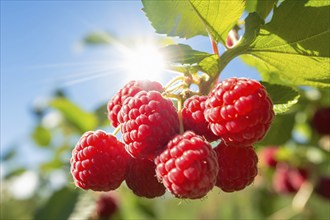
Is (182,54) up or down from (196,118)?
up

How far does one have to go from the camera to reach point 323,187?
10.1 ft

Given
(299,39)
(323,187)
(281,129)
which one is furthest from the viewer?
(323,187)

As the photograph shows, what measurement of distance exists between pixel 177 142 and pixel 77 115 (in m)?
1.69

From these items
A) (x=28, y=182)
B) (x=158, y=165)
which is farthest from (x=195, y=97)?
(x=28, y=182)

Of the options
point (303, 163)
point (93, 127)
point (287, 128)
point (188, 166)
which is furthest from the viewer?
point (303, 163)

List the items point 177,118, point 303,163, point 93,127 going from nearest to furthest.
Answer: point 177,118, point 93,127, point 303,163

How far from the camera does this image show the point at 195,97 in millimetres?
1115

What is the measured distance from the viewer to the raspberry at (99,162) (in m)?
1.09

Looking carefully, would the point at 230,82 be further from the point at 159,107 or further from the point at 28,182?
the point at 28,182

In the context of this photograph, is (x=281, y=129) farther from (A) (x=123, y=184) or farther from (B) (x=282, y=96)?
(A) (x=123, y=184)

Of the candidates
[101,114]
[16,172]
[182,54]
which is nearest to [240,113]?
[182,54]

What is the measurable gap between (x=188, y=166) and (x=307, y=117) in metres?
1.82

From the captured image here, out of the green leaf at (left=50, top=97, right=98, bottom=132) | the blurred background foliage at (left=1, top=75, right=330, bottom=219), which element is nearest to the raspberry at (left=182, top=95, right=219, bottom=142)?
the blurred background foliage at (left=1, top=75, right=330, bottom=219)

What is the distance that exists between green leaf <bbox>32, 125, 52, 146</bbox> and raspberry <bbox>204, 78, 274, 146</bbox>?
2313 millimetres
